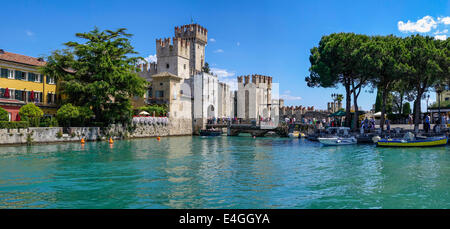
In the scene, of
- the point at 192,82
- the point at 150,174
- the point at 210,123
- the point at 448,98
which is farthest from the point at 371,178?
the point at 448,98

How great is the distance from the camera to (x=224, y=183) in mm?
12398

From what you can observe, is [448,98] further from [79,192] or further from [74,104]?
[79,192]

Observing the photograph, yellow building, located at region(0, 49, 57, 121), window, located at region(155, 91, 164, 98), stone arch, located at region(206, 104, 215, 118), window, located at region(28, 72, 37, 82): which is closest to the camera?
yellow building, located at region(0, 49, 57, 121)

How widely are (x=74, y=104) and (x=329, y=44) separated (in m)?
28.5

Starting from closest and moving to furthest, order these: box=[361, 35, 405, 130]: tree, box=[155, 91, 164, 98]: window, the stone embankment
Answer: the stone embankment, box=[361, 35, 405, 130]: tree, box=[155, 91, 164, 98]: window

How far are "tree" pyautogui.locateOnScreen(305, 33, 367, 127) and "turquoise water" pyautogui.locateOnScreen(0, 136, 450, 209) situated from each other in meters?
17.2

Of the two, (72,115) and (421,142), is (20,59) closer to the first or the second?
(72,115)

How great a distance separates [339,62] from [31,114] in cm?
3033

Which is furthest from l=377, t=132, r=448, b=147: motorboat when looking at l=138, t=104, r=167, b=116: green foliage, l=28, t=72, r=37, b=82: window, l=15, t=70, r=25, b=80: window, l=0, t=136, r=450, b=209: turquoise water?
l=15, t=70, r=25, b=80: window

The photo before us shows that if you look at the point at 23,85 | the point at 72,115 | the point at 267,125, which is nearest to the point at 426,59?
the point at 267,125

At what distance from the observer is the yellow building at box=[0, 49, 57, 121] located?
105ft

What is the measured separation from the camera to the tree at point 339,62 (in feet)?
111

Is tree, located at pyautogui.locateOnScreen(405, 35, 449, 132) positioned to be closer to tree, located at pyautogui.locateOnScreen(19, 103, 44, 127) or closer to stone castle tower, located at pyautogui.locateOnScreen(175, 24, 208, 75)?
tree, located at pyautogui.locateOnScreen(19, 103, 44, 127)

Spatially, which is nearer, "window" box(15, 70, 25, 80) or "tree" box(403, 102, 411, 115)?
"window" box(15, 70, 25, 80)
